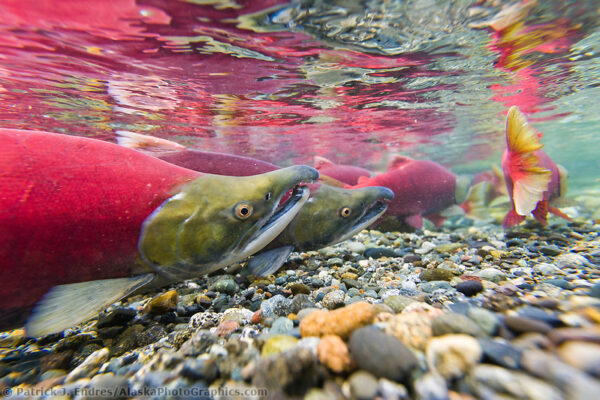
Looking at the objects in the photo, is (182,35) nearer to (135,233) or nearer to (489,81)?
(135,233)

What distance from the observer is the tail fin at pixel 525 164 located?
3600 millimetres

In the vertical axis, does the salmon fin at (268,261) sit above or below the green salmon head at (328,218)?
below

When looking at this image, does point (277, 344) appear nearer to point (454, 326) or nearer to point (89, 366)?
point (454, 326)

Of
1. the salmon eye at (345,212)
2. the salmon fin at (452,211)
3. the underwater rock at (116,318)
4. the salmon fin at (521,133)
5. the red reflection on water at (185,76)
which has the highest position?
the red reflection on water at (185,76)

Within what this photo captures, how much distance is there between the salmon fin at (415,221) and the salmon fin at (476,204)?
217 centimetres

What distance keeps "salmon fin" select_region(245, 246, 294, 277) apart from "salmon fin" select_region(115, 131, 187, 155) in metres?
1.92

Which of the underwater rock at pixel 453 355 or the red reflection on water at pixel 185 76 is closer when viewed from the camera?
the underwater rock at pixel 453 355

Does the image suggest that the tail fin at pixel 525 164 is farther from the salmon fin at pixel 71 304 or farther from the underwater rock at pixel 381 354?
the salmon fin at pixel 71 304

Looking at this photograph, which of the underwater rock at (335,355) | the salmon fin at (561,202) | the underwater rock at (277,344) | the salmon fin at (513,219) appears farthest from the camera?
the salmon fin at (561,202)

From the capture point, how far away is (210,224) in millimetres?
2094

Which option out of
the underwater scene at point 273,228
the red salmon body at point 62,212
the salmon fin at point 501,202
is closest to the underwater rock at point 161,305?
the underwater scene at point 273,228

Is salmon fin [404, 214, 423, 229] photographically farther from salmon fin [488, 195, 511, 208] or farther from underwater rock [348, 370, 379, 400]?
underwater rock [348, 370, 379, 400]

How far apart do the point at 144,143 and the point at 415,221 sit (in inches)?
229

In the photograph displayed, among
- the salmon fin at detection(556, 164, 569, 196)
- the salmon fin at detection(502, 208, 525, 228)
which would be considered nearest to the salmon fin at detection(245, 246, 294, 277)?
the salmon fin at detection(502, 208, 525, 228)
